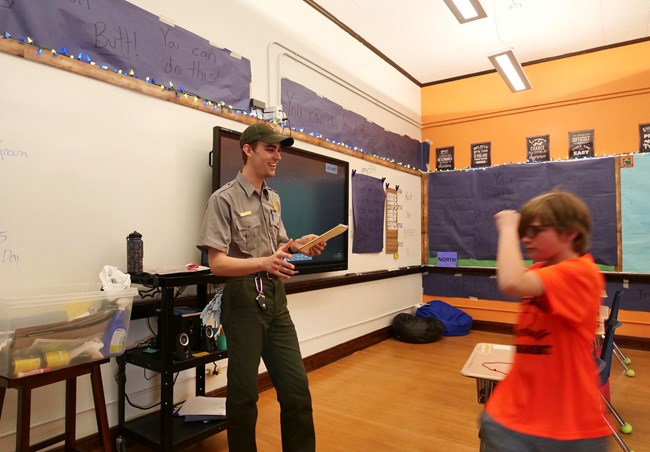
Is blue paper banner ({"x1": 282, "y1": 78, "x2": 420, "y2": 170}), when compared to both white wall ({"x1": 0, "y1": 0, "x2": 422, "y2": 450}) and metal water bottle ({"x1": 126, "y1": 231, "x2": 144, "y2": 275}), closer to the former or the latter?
white wall ({"x1": 0, "y1": 0, "x2": 422, "y2": 450})

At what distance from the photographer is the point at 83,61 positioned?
7.12 feet

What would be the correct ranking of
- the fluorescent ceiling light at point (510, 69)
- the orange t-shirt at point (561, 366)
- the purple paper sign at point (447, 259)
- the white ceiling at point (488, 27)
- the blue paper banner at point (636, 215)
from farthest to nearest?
the purple paper sign at point (447, 259)
the blue paper banner at point (636, 215)
the white ceiling at point (488, 27)
the fluorescent ceiling light at point (510, 69)
the orange t-shirt at point (561, 366)

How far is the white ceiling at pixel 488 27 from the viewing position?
3.96 m

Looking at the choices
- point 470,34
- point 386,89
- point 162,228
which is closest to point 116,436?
point 162,228

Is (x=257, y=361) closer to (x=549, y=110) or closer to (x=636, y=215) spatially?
(x=636, y=215)

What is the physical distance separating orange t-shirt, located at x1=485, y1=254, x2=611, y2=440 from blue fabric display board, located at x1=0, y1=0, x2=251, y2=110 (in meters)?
2.32

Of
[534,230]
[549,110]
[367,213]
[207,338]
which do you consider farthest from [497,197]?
[534,230]

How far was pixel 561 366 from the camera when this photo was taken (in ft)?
3.53

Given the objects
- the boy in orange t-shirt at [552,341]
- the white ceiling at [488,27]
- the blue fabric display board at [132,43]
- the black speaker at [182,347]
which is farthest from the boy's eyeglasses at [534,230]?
the white ceiling at [488,27]

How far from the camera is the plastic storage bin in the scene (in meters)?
1.62

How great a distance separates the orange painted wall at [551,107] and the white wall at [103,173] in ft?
9.62

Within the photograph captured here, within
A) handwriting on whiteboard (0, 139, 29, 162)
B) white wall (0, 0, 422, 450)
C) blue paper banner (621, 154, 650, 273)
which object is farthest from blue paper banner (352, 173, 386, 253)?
handwriting on whiteboard (0, 139, 29, 162)

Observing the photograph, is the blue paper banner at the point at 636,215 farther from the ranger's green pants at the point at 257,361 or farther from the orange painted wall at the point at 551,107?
the ranger's green pants at the point at 257,361

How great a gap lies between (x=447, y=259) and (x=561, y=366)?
15.5ft
